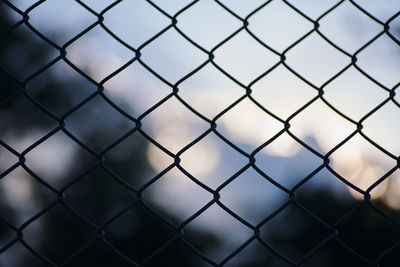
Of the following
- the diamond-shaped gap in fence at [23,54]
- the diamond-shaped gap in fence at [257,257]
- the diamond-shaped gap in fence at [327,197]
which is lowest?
the diamond-shaped gap in fence at [257,257]

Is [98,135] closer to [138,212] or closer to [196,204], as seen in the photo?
[138,212]

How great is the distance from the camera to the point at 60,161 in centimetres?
1098

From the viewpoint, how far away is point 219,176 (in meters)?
11.7

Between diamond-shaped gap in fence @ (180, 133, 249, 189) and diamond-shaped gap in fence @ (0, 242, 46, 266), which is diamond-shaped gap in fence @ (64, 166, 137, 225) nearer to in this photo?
diamond-shaped gap in fence @ (180, 133, 249, 189)

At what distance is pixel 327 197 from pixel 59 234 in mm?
7171

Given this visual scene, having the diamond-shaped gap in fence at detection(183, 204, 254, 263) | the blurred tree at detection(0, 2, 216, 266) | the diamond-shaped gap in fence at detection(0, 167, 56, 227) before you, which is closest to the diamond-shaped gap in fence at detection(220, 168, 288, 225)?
the diamond-shaped gap in fence at detection(183, 204, 254, 263)

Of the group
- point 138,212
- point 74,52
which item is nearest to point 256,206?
point 138,212

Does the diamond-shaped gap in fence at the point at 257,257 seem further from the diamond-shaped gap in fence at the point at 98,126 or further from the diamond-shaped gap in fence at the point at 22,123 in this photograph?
the diamond-shaped gap in fence at the point at 22,123

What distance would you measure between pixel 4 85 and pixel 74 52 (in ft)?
5.24

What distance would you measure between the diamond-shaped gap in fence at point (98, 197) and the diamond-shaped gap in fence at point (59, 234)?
501mm

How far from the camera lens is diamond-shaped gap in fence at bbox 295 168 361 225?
12.7 meters

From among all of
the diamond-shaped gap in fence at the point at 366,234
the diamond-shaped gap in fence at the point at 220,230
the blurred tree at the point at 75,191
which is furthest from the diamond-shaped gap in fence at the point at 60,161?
the diamond-shaped gap in fence at the point at 366,234

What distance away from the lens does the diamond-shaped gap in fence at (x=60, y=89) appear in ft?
36.7

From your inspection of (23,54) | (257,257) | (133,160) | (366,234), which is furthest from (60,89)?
(366,234)
